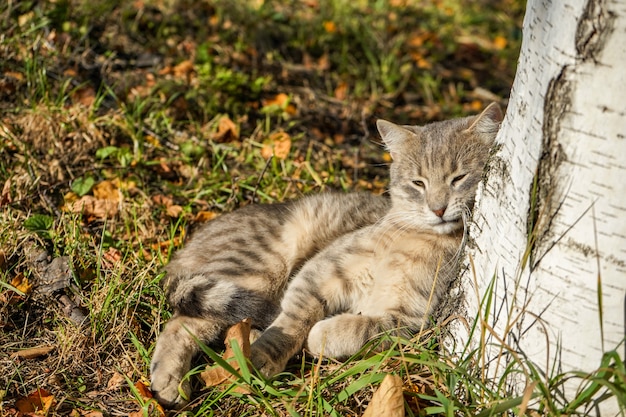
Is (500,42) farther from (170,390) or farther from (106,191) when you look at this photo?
(170,390)

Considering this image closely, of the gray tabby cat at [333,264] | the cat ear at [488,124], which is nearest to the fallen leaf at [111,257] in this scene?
the gray tabby cat at [333,264]

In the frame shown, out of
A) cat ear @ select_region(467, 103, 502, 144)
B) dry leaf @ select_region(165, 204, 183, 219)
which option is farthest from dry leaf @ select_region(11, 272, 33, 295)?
cat ear @ select_region(467, 103, 502, 144)

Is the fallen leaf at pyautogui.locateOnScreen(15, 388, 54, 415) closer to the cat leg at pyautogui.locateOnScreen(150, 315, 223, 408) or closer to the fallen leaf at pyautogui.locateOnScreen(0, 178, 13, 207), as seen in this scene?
the cat leg at pyautogui.locateOnScreen(150, 315, 223, 408)

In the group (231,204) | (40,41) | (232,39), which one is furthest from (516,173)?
(232,39)

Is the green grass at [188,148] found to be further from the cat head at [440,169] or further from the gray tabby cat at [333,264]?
the cat head at [440,169]

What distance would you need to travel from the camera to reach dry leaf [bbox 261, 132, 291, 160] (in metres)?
4.67

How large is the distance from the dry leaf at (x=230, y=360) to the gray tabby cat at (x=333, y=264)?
112mm

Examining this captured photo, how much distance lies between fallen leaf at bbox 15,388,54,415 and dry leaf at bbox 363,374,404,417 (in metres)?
1.29

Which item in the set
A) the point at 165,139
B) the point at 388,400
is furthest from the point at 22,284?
the point at 388,400

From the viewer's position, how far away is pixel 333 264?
355 cm

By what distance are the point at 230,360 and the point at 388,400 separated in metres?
0.71

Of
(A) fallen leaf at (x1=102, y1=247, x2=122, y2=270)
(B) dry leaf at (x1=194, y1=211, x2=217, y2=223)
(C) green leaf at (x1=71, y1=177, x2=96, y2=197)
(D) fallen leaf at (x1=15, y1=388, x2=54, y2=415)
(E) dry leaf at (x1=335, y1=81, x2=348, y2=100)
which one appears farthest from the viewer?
(E) dry leaf at (x1=335, y1=81, x2=348, y2=100)

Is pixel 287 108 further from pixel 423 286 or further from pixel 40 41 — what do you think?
pixel 423 286

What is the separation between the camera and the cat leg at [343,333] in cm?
307
